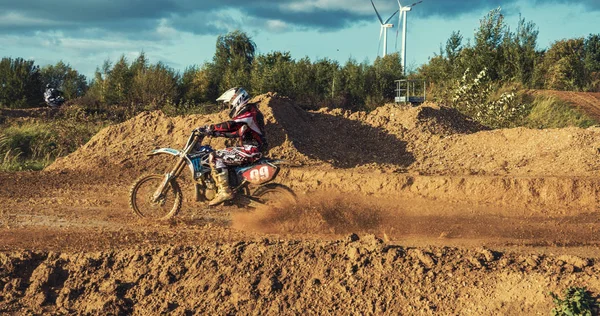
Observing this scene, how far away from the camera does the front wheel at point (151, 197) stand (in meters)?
9.27

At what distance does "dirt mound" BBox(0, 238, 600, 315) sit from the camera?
17.0 ft

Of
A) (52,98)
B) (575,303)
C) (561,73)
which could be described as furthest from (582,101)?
(52,98)

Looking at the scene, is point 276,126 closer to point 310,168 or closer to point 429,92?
point 310,168

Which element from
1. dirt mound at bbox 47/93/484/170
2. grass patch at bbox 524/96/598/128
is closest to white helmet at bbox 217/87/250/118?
dirt mound at bbox 47/93/484/170

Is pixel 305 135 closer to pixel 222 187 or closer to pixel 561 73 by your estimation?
pixel 222 187

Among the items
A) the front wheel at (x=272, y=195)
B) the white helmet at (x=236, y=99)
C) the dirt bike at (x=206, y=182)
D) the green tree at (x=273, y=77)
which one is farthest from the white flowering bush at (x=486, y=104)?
the white helmet at (x=236, y=99)

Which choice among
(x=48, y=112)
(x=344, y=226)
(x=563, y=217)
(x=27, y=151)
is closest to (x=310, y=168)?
(x=344, y=226)

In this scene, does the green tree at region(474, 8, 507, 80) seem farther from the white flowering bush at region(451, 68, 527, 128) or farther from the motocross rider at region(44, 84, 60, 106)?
the motocross rider at region(44, 84, 60, 106)

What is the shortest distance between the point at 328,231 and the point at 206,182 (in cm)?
198

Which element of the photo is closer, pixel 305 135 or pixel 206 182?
pixel 206 182

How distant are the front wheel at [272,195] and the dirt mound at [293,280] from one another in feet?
8.02

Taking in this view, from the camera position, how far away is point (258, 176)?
8984 millimetres

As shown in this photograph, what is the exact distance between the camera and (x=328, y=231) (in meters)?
8.93

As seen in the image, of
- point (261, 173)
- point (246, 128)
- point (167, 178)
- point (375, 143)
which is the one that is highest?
point (246, 128)
